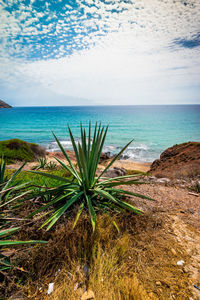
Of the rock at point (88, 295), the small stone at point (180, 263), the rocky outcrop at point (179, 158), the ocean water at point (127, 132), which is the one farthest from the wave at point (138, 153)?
the rock at point (88, 295)

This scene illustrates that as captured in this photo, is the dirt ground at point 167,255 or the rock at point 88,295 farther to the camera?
the dirt ground at point 167,255

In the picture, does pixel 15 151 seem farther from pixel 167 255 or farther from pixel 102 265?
pixel 167 255

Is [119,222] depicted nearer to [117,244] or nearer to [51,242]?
[117,244]

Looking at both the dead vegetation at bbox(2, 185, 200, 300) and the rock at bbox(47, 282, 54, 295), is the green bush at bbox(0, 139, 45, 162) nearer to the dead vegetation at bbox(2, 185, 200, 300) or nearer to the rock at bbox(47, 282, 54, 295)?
the dead vegetation at bbox(2, 185, 200, 300)

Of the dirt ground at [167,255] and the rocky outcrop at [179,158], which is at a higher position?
the dirt ground at [167,255]

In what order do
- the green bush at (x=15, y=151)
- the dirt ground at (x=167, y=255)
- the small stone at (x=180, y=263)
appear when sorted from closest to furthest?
the dirt ground at (x=167, y=255), the small stone at (x=180, y=263), the green bush at (x=15, y=151)

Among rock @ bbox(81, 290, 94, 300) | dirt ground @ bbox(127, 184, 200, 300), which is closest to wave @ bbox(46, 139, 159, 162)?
dirt ground @ bbox(127, 184, 200, 300)

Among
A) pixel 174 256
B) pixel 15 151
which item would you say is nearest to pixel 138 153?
pixel 15 151

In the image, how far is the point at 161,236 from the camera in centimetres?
230

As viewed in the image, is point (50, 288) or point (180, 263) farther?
point (180, 263)

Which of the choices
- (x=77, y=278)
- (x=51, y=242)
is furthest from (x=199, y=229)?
(x=51, y=242)

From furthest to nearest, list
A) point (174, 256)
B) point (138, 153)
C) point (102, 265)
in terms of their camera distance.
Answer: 1. point (138, 153)
2. point (174, 256)
3. point (102, 265)

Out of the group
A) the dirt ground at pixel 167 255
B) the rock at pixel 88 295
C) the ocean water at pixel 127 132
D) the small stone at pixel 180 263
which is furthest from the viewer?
the ocean water at pixel 127 132

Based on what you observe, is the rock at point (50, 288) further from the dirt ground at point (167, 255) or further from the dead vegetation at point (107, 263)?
the dirt ground at point (167, 255)
